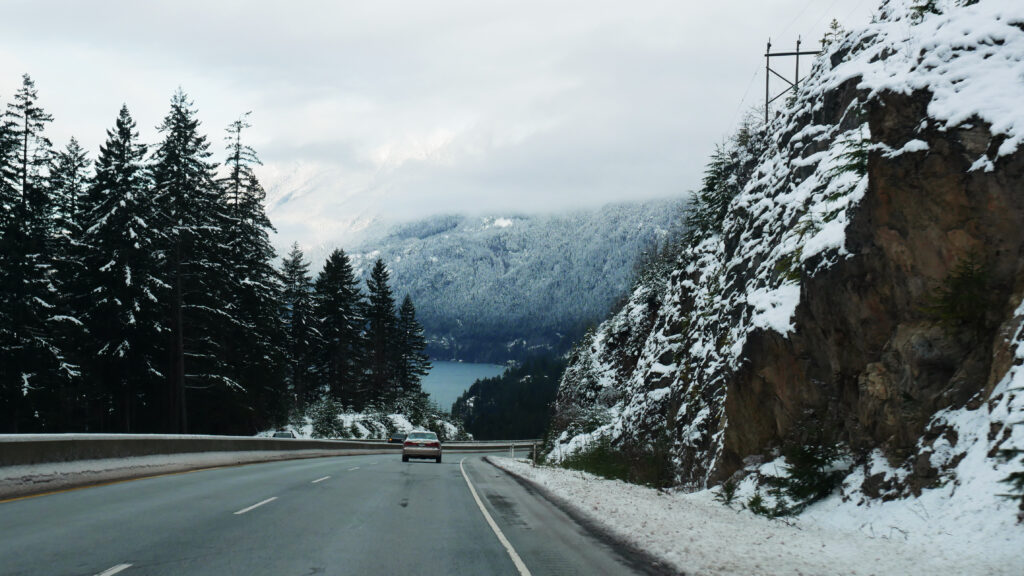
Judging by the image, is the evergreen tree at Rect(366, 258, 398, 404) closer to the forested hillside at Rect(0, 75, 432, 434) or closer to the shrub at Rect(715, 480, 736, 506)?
the forested hillside at Rect(0, 75, 432, 434)

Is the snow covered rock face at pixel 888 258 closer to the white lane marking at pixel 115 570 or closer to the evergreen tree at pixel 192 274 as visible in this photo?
the white lane marking at pixel 115 570

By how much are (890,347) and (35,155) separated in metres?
43.0

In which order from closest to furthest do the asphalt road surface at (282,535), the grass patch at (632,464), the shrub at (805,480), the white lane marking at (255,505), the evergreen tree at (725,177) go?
the asphalt road surface at (282,535) < the shrub at (805,480) < the white lane marking at (255,505) < the grass patch at (632,464) < the evergreen tree at (725,177)

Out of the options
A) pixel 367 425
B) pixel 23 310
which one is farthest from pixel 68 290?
pixel 367 425

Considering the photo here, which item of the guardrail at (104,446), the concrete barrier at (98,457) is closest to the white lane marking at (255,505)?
the concrete barrier at (98,457)

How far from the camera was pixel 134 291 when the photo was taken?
36406mm

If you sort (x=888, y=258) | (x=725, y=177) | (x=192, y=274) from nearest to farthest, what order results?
(x=888, y=258), (x=725, y=177), (x=192, y=274)

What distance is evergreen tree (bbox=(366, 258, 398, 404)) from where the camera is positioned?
8669 cm

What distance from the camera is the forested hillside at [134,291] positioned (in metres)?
34.5

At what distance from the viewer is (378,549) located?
8.54 meters

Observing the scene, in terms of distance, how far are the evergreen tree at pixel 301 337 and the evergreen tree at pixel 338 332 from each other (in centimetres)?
112

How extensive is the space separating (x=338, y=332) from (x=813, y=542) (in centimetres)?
7261

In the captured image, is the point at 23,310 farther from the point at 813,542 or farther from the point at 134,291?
the point at 813,542

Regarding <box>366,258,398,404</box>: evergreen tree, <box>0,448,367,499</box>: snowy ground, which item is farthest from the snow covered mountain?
<box>366,258,398,404</box>: evergreen tree
